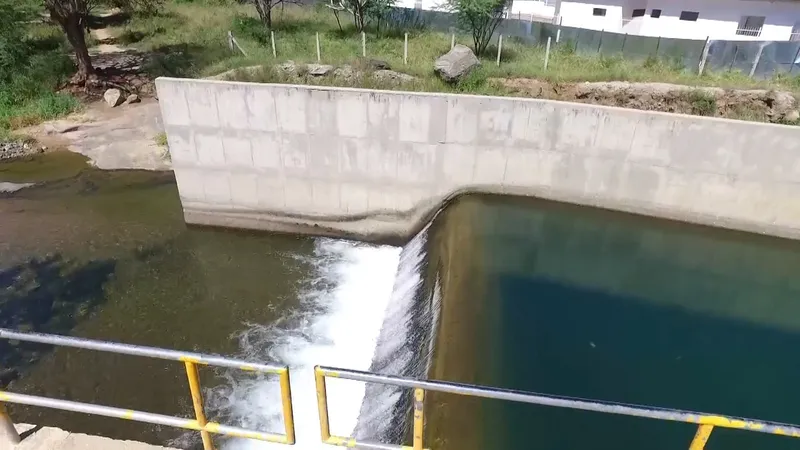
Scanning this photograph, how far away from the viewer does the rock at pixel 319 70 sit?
517 inches

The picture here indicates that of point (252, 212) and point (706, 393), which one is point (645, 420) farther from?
point (252, 212)

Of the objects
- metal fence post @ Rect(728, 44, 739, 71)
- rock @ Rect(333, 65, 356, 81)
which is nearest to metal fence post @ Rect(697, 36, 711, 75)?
metal fence post @ Rect(728, 44, 739, 71)

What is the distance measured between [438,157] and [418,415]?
7801 millimetres

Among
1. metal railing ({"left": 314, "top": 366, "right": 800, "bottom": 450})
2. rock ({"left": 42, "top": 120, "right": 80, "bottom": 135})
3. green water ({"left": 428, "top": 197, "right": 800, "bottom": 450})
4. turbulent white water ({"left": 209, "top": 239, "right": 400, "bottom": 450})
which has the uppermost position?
metal railing ({"left": 314, "top": 366, "right": 800, "bottom": 450})

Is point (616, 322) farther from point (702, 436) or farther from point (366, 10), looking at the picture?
point (366, 10)

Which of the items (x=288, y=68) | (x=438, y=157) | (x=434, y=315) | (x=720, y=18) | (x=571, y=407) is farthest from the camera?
(x=720, y=18)

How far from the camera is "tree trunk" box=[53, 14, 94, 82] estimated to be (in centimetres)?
1535

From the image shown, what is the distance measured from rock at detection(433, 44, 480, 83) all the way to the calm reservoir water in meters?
3.61

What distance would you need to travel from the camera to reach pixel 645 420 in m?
6.21

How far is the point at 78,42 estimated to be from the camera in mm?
15805

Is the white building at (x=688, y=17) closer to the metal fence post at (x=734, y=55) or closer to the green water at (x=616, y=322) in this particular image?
the metal fence post at (x=734, y=55)

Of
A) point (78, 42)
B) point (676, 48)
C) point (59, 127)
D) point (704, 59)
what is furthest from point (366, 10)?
point (704, 59)

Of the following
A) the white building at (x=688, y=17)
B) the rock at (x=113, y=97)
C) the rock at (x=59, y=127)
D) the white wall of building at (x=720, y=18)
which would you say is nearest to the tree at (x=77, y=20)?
the rock at (x=113, y=97)

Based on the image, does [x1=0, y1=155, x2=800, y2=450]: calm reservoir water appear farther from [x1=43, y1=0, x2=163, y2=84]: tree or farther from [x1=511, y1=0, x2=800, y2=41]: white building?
[x1=511, y1=0, x2=800, y2=41]: white building
